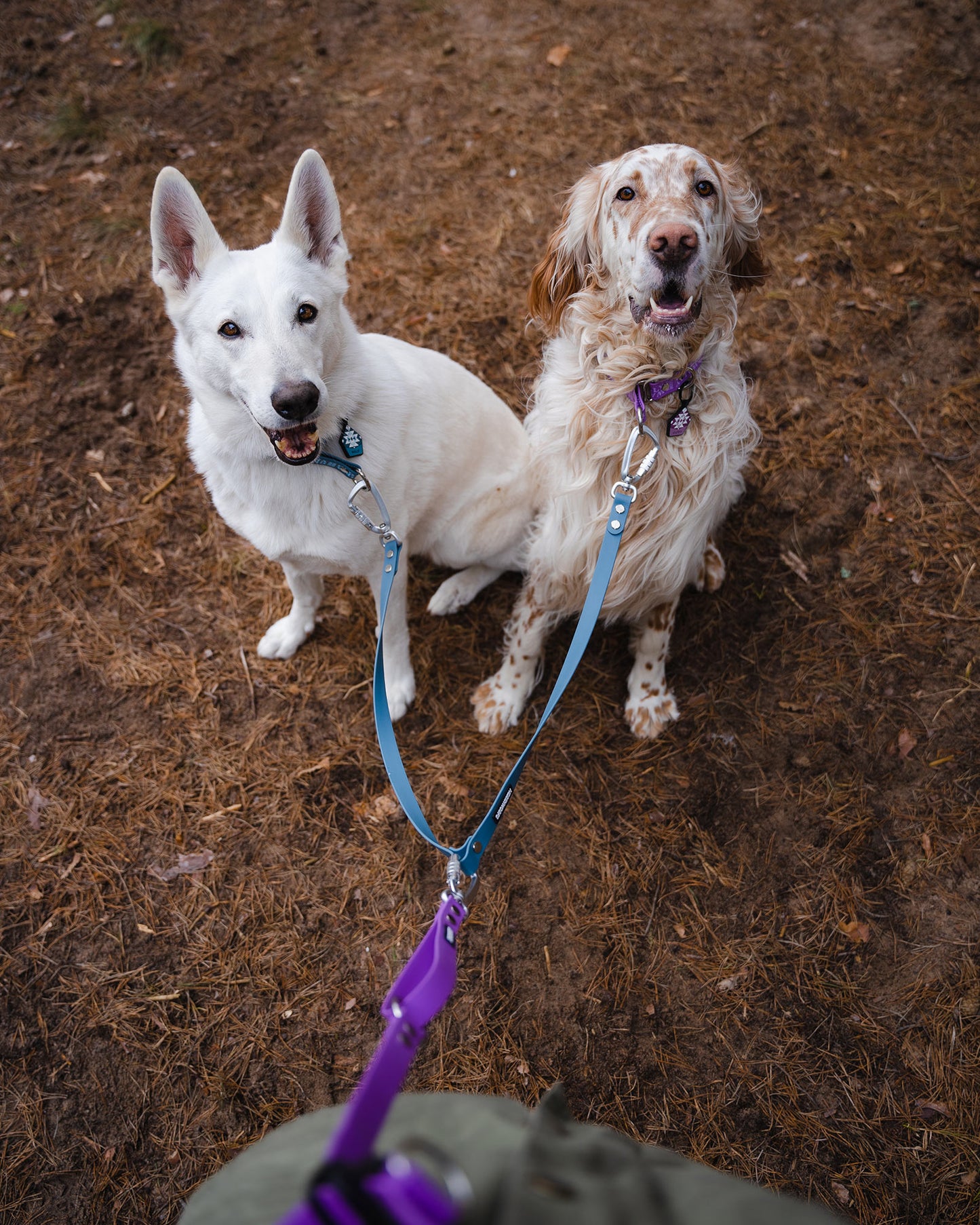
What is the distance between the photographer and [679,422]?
2383mm

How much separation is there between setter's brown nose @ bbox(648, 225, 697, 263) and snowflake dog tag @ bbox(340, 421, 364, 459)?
1.07 metres

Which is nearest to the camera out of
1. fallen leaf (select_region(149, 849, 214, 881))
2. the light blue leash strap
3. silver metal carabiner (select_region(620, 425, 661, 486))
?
the light blue leash strap

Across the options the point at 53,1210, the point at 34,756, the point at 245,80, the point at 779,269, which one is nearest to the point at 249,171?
the point at 245,80

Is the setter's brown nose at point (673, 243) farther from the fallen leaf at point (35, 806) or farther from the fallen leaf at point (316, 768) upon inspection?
the fallen leaf at point (35, 806)

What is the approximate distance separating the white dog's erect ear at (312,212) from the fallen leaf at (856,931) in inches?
118

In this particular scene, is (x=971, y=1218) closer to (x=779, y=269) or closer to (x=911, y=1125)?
(x=911, y=1125)

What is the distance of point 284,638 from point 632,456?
1729 millimetres

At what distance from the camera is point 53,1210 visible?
224 cm

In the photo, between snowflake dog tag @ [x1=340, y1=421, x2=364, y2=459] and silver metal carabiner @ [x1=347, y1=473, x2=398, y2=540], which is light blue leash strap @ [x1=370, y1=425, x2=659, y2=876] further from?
snowflake dog tag @ [x1=340, y1=421, x2=364, y2=459]

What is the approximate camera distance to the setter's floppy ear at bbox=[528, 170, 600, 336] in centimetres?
238

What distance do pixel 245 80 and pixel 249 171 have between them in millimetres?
944

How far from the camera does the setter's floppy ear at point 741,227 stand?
2.34m

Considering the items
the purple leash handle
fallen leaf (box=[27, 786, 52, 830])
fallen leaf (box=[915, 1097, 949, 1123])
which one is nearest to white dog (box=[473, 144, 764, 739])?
the purple leash handle

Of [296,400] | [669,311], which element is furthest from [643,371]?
[296,400]
